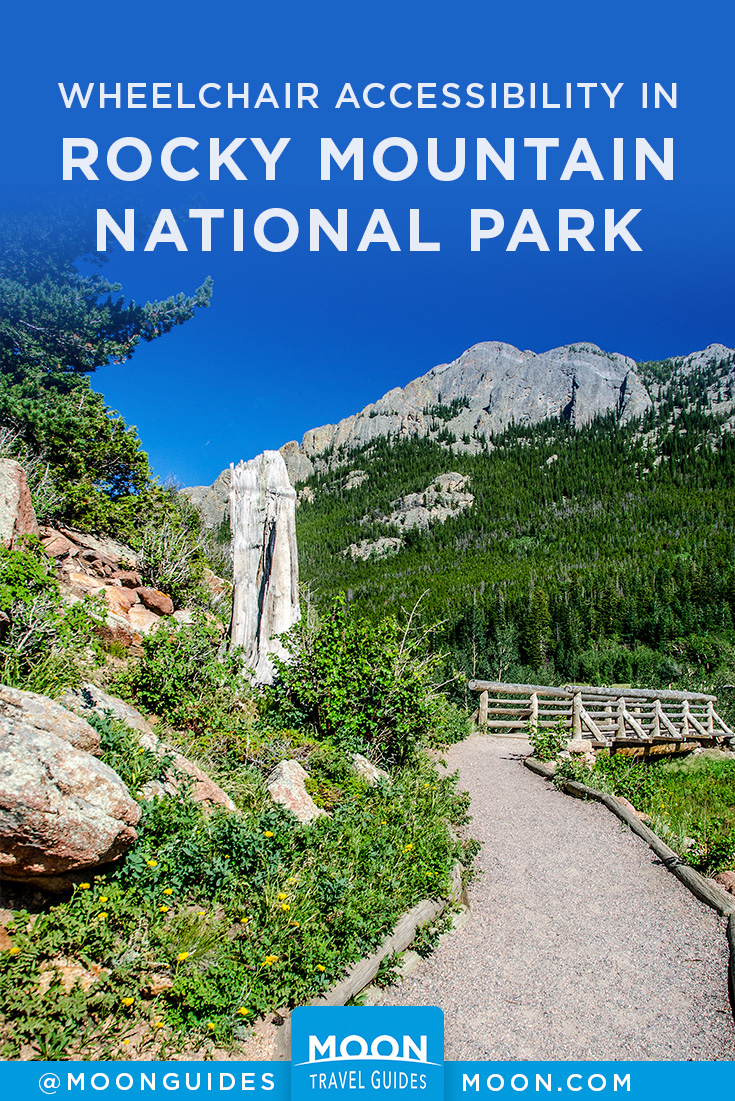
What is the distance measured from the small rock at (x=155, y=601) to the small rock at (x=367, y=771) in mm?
4137

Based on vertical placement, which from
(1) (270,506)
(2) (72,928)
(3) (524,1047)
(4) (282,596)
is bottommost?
(3) (524,1047)

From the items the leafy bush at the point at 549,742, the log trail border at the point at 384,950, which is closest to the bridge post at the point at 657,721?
the leafy bush at the point at 549,742

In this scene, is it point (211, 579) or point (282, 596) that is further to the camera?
point (211, 579)

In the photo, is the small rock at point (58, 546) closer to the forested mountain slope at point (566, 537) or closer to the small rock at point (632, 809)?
Result: the small rock at point (632, 809)

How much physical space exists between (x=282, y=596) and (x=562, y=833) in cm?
483

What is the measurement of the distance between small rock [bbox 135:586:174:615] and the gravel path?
5696 mm

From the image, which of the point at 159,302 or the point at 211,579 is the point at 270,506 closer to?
the point at 211,579

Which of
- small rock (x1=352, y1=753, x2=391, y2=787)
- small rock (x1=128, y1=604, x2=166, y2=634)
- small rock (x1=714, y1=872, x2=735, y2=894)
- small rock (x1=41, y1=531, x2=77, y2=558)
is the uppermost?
small rock (x1=41, y1=531, x2=77, y2=558)

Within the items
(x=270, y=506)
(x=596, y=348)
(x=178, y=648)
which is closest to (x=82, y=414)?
(x=270, y=506)

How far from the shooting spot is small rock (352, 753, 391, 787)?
6766 millimetres

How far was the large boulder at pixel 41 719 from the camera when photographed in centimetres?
339
